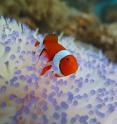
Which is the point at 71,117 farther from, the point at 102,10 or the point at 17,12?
the point at 102,10

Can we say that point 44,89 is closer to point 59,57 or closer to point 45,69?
point 45,69

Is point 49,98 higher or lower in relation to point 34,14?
lower

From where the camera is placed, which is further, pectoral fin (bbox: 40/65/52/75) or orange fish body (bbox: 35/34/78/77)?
pectoral fin (bbox: 40/65/52/75)

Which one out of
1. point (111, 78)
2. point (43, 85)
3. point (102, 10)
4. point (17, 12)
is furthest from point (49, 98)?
point (102, 10)

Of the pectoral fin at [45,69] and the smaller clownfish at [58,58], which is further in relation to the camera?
the pectoral fin at [45,69]

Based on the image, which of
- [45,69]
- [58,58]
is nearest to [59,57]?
[58,58]
